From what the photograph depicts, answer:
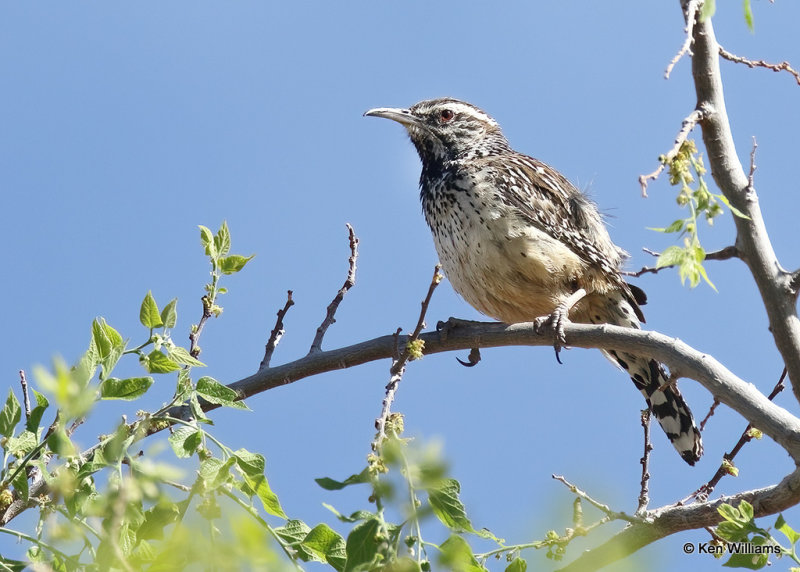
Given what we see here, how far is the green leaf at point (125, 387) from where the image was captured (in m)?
2.00

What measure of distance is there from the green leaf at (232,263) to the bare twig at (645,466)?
138 centimetres

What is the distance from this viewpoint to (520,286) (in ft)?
13.5

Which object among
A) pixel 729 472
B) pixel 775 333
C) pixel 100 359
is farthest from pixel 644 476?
pixel 100 359

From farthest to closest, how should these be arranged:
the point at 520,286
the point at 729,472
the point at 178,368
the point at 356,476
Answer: the point at 520,286 < the point at 729,472 < the point at 178,368 < the point at 356,476

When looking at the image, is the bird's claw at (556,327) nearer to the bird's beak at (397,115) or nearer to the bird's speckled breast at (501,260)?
the bird's speckled breast at (501,260)

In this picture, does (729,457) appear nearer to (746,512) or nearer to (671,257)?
(746,512)

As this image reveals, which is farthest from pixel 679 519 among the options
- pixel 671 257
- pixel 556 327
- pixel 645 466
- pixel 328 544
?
pixel 328 544

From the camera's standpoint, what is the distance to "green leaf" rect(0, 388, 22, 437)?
221 centimetres

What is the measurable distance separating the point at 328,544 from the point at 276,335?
4.35 ft

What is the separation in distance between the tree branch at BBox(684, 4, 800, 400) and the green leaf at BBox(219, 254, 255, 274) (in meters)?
1.32

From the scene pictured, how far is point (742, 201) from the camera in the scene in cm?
245

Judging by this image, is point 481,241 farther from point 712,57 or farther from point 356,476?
point 356,476

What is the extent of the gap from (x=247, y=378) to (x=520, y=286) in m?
1.54

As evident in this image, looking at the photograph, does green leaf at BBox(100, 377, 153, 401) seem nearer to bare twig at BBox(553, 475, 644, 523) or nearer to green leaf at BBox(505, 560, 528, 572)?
green leaf at BBox(505, 560, 528, 572)
